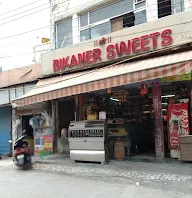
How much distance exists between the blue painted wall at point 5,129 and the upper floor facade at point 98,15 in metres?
4.65

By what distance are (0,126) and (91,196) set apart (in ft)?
36.0

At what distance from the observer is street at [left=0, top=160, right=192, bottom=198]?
6.02 m

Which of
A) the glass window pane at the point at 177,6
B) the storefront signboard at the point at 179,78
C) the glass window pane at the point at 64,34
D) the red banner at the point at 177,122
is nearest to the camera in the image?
the storefront signboard at the point at 179,78

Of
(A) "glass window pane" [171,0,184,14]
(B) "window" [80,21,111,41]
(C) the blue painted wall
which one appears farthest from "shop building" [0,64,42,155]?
(A) "glass window pane" [171,0,184,14]

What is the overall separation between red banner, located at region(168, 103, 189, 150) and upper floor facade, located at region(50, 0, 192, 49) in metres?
3.12

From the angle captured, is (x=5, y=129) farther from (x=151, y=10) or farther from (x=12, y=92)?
(x=151, y=10)

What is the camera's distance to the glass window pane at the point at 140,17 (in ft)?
34.2

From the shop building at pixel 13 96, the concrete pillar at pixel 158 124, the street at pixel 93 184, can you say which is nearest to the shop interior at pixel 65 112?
the shop building at pixel 13 96

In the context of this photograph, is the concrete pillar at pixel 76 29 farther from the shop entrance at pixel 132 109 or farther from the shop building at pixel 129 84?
the shop entrance at pixel 132 109

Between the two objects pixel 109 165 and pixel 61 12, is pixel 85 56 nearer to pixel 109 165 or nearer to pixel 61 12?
pixel 61 12

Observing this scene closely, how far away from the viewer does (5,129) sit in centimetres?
1530

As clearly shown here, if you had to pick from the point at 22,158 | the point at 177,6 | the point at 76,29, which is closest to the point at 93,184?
the point at 22,158

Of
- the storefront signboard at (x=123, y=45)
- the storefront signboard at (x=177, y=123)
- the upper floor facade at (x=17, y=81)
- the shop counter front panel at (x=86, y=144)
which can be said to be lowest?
the shop counter front panel at (x=86, y=144)

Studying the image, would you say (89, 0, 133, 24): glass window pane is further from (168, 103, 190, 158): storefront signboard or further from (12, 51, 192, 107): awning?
(168, 103, 190, 158): storefront signboard
